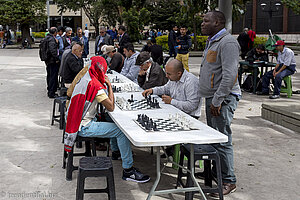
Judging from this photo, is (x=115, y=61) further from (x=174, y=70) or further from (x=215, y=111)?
(x=215, y=111)

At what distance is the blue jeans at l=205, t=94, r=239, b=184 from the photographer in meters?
4.20

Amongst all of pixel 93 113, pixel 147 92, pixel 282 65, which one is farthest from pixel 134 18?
pixel 93 113

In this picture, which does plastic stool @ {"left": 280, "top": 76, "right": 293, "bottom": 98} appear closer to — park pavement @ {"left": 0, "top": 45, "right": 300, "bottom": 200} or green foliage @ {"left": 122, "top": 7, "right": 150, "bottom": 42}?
park pavement @ {"left": 0, "top": 45, "right": 300, "bottom": 200}

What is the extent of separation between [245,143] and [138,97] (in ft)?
6.25

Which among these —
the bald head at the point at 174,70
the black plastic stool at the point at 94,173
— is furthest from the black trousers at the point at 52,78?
the black plastic stool at the point at 94,173

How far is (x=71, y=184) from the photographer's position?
4684mm

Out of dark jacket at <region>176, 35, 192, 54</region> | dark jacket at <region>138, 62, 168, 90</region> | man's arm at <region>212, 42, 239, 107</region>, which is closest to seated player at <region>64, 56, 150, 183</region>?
man's arm at <region>212, 42, 239, 107</region>

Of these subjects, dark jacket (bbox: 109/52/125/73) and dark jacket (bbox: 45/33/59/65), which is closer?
dark jacket (bbox: 109/52/125/73)

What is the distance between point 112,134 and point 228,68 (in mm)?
1538

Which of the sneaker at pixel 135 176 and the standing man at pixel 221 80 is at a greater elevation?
the standing man at pixel 221 80

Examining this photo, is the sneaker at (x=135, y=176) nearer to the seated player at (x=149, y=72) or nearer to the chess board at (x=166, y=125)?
the chess board at (x=166, y=125)

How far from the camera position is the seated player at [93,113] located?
14.7 feet

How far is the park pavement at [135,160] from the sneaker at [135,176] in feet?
0.19

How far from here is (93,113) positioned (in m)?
4.79
